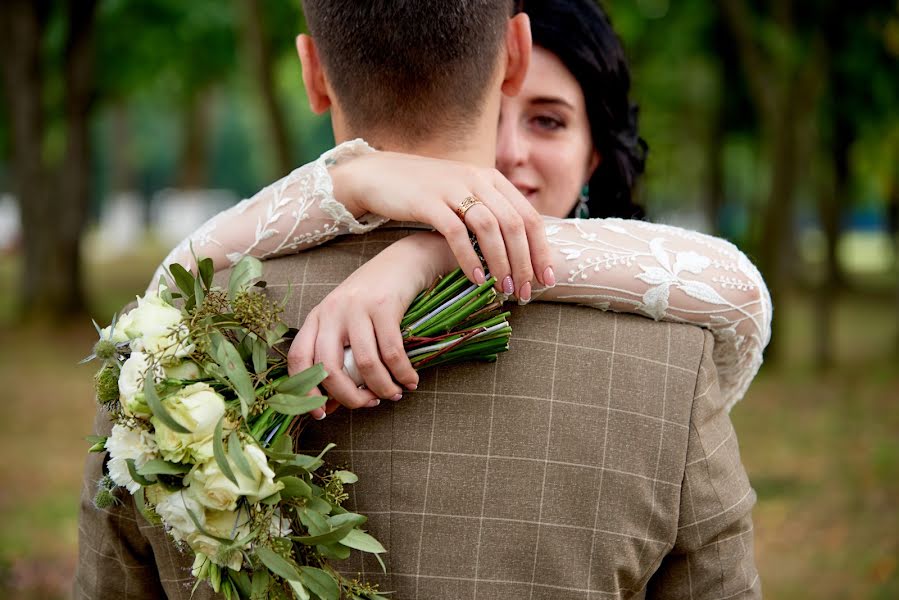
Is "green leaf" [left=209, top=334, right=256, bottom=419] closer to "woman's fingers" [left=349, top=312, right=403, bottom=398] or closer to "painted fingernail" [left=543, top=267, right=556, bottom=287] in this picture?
"woman's fingers" [left=349, top=312, right=403, bottom=398]

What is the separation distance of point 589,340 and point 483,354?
20 cm

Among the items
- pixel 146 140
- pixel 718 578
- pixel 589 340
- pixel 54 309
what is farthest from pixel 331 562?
pixel 146 140

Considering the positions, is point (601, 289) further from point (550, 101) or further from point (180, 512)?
point (550, 101)

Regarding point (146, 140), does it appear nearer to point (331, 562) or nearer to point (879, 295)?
point (879, 295)

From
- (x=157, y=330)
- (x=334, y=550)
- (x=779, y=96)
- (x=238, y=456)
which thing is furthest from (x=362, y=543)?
(x=779, y=96)

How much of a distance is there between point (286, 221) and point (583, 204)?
4.22ft

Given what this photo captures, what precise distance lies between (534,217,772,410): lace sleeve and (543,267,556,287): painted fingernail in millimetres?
42

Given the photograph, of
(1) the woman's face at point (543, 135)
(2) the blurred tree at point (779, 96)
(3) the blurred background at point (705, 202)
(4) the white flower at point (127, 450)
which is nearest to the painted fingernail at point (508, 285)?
(4) the white flower at point (127, 450)

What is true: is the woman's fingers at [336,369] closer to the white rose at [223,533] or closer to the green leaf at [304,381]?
the green leaf at [304,381]

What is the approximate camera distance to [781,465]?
8836 millimetres

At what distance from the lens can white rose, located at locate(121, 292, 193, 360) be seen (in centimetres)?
159

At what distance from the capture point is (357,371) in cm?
161

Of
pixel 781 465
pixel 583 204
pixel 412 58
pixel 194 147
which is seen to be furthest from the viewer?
pixel 194 147

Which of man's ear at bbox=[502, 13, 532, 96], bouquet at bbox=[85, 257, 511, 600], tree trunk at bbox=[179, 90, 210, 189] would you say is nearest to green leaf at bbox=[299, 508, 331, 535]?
bouquet at bbox=[85, 257, 511, 600]
